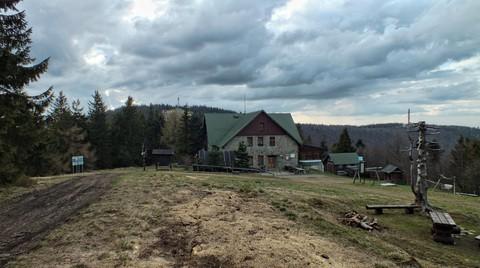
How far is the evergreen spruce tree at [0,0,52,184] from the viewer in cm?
1364

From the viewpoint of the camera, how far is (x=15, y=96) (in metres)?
Result: 15.0

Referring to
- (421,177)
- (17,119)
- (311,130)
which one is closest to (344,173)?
(421,177)

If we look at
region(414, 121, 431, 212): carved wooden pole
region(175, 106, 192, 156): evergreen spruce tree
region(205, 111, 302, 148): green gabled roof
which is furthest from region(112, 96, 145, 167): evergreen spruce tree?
region(414, 121, 431, 212): carved wooden pole

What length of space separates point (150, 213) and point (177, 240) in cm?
275

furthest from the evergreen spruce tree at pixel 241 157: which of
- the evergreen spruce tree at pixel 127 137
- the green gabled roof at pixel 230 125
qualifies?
the evergreen spruce tree at pixel 127 137

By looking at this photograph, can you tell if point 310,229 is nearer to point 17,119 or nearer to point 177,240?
point 177,240

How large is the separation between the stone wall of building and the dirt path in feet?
91.8

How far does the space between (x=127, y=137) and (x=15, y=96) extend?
154 feet

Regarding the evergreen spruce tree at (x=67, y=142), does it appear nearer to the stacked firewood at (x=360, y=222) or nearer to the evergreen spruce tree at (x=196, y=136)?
the evergreen spruce tree at (x=196, y=136)

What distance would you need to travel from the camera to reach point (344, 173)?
4916cm

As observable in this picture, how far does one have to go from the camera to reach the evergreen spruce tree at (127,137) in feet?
194

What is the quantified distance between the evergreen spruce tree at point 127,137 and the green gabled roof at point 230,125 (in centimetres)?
1842

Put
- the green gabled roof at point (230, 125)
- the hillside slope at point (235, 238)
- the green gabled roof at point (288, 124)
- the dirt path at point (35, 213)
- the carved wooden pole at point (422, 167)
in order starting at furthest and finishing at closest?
1. the green gabled roof at point (288, 124)
2. the green gabled roof at point (230, 125)
3. the carved wooden pole at point (422, 167)
4. the dirt path at point (35, 213)
5. the hillside slope at point (235, 238)

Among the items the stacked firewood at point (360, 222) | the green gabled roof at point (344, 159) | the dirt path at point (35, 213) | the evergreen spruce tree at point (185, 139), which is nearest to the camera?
the dirt path at point (35, 213)
